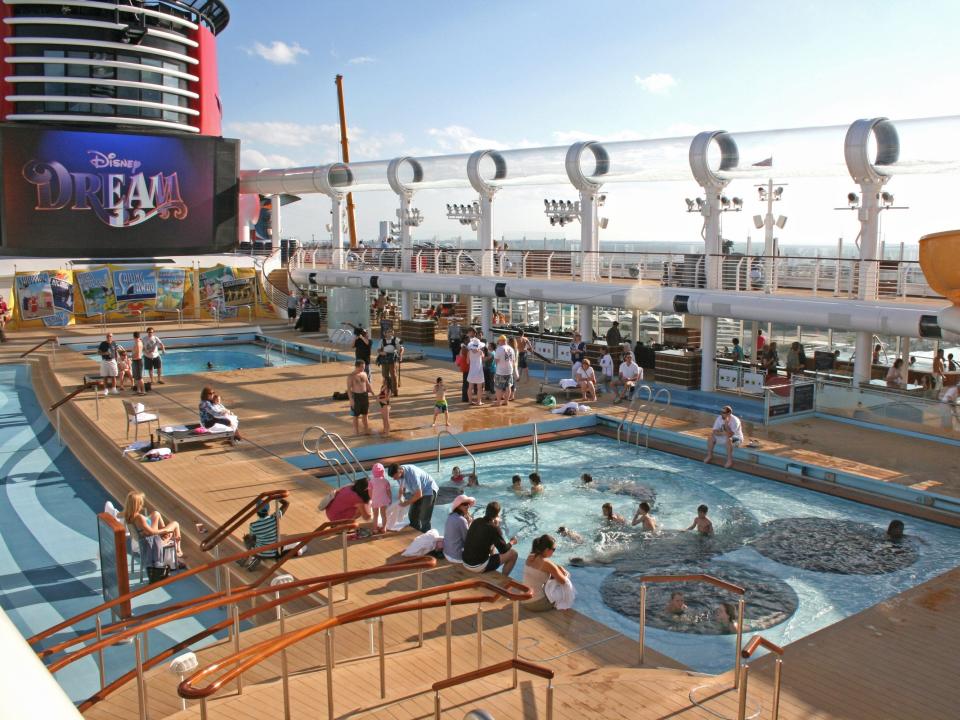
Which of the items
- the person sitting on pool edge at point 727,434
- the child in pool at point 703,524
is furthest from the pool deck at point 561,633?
the child in pool at point 703,524

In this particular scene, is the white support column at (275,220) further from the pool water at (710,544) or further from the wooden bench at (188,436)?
the pool water at (710,544)

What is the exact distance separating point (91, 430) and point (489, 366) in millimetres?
7630

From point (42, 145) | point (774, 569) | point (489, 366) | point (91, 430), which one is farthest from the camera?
point (42, 145)

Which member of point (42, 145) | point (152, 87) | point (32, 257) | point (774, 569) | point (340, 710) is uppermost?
point (152, 87)

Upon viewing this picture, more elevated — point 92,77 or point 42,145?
point 92,77

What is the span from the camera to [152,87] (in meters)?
37.2

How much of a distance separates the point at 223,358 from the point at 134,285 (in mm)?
6718

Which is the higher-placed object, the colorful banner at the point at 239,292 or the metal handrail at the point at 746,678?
the colorful banner at the point at 239,292

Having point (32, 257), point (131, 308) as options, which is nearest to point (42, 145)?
point (32, 257)

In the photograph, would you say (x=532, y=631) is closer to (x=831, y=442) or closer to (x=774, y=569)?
(x=774, y=569)

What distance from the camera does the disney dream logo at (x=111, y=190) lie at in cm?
3177

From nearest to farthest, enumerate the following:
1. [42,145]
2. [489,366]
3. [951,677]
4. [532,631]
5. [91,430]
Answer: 1. [951,677]
2. [532,631]
3. [91,430]
4. [489,366]
5. [42,145]

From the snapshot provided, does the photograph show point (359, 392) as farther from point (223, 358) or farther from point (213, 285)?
point (213, 285)

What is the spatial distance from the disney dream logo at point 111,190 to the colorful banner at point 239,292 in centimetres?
404
